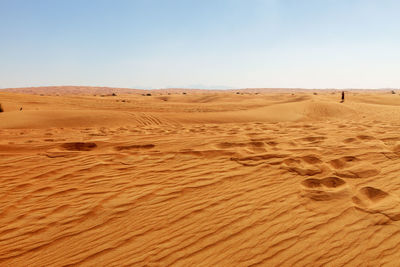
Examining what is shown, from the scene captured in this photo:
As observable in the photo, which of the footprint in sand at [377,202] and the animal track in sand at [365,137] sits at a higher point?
the animal track in sand at [365,137]

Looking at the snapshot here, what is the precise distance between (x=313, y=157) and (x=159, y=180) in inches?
107

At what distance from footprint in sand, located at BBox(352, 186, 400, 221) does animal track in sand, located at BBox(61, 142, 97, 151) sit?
16.3 ft

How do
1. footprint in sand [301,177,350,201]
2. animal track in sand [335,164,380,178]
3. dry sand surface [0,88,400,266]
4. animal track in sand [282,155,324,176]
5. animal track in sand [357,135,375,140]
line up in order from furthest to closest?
animal track in sand [357,135,375,140], animal track in sand [282,155,324,176], animal track in sand [335,164,380,178], footprint in sand [301,177,350,201], dry sand surface [0,88,400,266]

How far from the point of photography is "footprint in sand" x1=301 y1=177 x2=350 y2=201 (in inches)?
121

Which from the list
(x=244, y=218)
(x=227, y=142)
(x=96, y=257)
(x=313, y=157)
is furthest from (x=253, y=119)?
(x=96, y=257)

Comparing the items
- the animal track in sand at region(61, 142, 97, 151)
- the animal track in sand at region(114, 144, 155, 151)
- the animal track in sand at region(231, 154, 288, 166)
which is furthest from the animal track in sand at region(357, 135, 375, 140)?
the animal track in sand at region(61, 142, 97, 151)

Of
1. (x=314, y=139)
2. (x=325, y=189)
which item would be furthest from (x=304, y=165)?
(x=314, y=139)

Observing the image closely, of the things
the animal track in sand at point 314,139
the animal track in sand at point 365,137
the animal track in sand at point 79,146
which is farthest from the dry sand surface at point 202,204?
the animal track in sand at point 365,137

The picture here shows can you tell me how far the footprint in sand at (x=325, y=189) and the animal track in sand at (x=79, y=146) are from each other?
14.4ft

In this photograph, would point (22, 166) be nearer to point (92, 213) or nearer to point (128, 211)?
point (92, 213)

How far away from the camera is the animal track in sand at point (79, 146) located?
5.61 m

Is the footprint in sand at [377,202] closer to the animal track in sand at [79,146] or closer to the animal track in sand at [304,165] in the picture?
the animal track in sand at [304,165]

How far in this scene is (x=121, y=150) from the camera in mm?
5402

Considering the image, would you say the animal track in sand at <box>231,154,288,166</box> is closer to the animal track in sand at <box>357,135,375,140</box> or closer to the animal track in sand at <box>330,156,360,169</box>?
the animal track in sand at <box>330,156,360,169</box>
